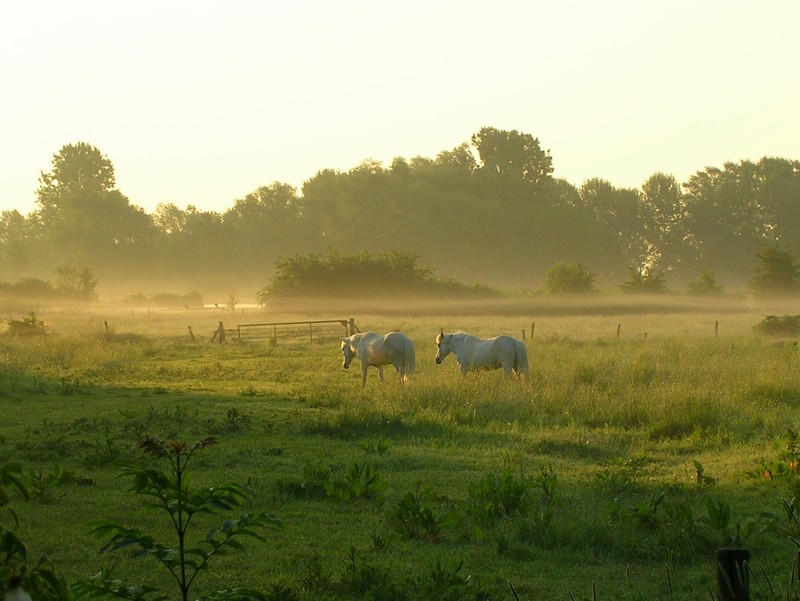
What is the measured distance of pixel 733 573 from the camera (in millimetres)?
3740

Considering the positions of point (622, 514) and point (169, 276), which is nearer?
point (622, 514)

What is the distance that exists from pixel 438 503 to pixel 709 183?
334ft

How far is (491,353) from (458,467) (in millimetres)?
8504

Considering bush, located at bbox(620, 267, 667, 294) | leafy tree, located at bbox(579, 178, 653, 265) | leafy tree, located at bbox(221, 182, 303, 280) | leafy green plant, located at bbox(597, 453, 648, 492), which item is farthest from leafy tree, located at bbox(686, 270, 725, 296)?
leafy green plant, located at bbox(597, 453, 648, 492)

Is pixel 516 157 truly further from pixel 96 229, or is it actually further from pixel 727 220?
pixel 96 229

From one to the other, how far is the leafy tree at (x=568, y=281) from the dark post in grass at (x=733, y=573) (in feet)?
210

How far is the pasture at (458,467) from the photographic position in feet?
24.5

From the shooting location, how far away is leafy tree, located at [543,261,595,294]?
67.3m

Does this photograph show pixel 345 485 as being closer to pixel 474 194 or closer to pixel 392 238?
pixel 392 238

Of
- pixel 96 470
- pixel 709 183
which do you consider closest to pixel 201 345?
pixel 96 470

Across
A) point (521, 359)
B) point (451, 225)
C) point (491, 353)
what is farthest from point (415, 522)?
point (451, 225)

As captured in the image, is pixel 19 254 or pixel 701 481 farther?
pixel 19 254

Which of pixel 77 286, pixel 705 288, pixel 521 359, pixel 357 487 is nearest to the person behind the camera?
pixel 357 487

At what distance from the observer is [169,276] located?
104875mm
